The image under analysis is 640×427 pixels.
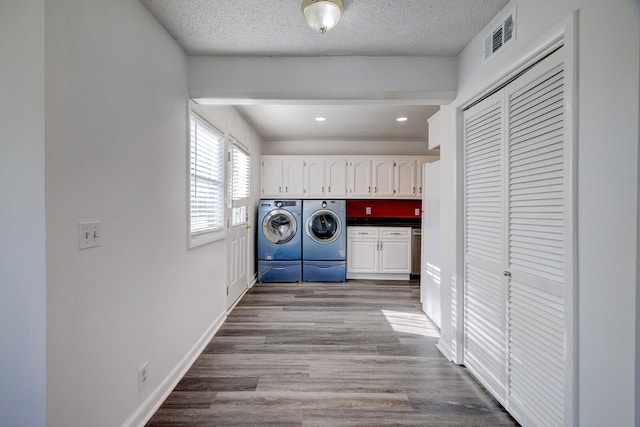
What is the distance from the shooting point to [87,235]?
48.4 inches

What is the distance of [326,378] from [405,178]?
3.57 meters

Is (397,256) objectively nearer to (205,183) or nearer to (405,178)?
(405,178)

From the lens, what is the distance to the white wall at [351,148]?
5.23 m

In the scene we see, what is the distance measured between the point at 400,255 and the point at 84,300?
13.9ft

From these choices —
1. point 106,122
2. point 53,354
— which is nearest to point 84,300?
point 53,354

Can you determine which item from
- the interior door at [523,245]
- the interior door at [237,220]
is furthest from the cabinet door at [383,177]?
the interior door at [523,245]

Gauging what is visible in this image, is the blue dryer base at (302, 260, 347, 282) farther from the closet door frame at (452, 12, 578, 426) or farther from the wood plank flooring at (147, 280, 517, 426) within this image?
the closet door frame at (452, 12, 578, 426)

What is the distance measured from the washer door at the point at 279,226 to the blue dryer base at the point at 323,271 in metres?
0.51

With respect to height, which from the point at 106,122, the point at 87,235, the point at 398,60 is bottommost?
the point at 87,235

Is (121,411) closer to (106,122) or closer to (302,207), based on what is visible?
(106,122)

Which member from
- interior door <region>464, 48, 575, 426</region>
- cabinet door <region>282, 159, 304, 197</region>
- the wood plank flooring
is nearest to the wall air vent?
interior door <region>464, 48, 575, 426</region>

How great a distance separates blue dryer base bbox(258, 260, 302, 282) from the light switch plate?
11.2 ft

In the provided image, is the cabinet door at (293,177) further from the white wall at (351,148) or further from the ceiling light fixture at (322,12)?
the ceiling light fixture at (322,12)

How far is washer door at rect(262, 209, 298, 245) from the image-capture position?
462cm
